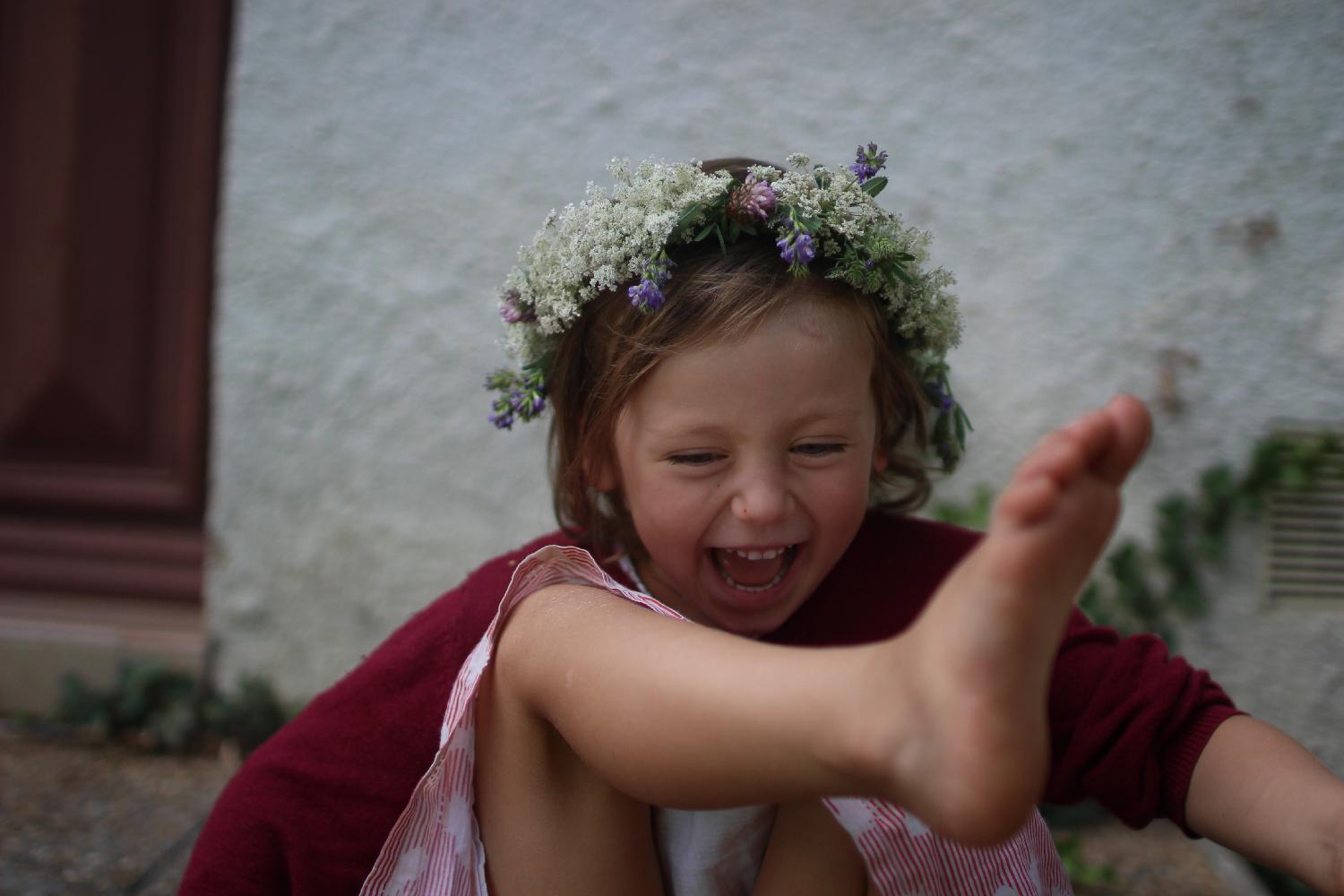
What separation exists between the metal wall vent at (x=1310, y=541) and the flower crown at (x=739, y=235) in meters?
1.35

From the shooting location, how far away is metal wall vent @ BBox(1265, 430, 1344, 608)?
249 cm

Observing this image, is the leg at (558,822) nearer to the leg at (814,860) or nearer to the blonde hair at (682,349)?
the leg at (814,860)

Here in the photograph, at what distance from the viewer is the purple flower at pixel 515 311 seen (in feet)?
5.81

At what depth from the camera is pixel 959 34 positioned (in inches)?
101

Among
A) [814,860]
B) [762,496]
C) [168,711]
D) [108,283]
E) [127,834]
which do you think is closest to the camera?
[814,860]

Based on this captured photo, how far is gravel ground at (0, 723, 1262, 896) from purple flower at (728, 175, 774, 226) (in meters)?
1.66

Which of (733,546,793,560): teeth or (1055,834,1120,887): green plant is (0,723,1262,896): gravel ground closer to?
(1055,834,1120,887): green plant

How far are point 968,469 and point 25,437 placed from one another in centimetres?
271

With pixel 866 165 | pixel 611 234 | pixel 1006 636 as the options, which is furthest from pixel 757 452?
pixel 1006 636

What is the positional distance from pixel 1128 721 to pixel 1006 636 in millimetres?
784

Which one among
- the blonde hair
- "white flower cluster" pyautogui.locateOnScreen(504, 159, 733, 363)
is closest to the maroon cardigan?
the blonde hair

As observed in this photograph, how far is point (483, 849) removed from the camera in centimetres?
144

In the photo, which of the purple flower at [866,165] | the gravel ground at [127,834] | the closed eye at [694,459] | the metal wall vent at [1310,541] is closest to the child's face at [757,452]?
the closed eye at [694,459]

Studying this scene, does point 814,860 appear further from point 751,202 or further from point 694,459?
point 751,202
